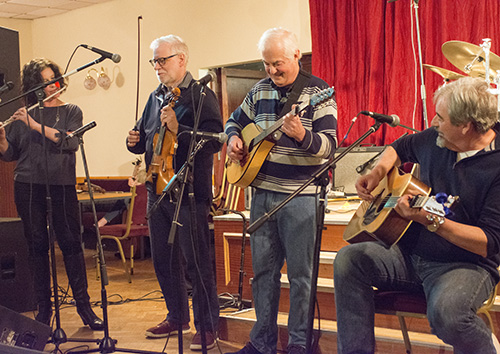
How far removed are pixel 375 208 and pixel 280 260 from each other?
0.63 metres

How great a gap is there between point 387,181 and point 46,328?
1.69 m

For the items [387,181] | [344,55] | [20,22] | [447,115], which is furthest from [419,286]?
[20,22]

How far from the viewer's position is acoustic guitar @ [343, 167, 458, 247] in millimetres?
2061

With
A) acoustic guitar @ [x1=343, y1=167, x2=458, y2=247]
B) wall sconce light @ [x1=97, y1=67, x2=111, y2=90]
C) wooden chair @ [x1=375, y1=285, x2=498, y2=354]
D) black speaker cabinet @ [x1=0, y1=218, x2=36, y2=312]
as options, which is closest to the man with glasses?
acoustic guitar @ [x1=343, y1=167, x2=458, y2=247]

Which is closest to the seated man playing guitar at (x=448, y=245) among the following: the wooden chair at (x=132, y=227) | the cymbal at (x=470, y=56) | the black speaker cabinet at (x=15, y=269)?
the cymbal at (x=470, y=56)

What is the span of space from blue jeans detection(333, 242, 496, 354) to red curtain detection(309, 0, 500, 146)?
3075 mm

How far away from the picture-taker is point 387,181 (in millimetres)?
2480

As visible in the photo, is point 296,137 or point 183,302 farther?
point 183,302

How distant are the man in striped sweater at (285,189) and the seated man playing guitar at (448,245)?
0.32 m

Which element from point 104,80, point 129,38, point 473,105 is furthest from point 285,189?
point 104,80

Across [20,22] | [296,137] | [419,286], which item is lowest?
[419,286]

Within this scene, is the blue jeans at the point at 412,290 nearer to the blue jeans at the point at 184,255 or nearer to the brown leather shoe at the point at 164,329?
the blue jeans at the point at 184,255

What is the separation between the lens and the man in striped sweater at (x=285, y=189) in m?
2.74

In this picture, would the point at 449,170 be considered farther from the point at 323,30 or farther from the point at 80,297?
the point at 323,30
